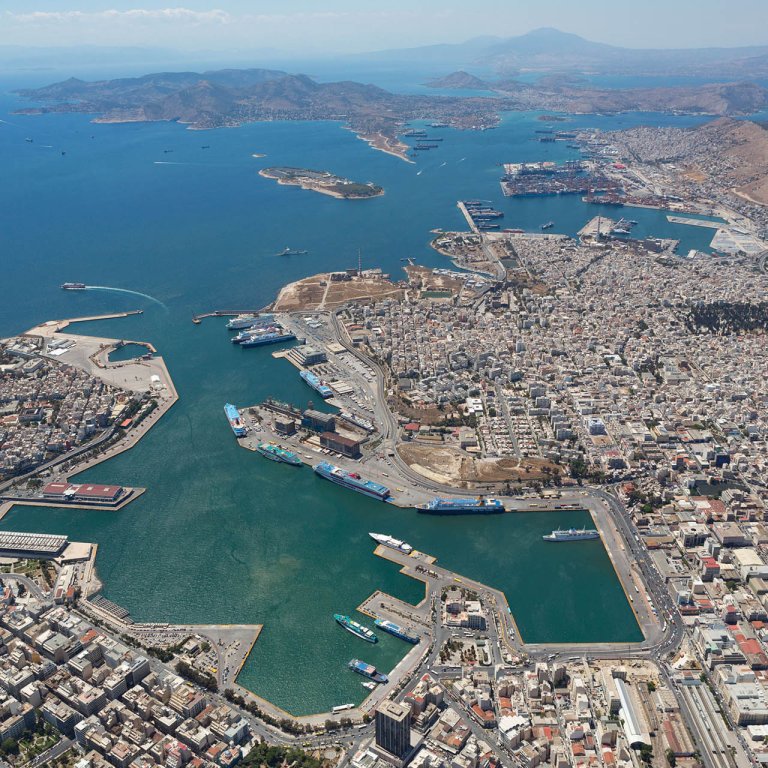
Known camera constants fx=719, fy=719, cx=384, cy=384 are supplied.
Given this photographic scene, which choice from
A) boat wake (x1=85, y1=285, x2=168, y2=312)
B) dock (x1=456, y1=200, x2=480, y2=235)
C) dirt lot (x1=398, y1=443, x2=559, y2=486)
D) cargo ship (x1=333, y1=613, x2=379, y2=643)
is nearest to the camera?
cargo ship (x1=333, y1=613, x2=379, y2=643)

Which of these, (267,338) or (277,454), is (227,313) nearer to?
(267,338)

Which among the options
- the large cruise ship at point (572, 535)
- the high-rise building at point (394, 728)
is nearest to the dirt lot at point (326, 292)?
the large cruise ship at point (572, 535)

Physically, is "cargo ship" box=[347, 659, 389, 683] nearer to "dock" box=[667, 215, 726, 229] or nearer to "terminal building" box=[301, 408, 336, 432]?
"terminal building" box=[301, 408, 336, 432]

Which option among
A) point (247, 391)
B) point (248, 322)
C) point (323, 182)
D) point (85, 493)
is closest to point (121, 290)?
point (248, 322)

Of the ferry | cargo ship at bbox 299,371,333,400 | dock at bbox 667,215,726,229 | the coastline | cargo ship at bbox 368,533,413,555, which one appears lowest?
cargo ship at bbox 368,533,413,555

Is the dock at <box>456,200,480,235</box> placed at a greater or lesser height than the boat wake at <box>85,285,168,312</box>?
greater

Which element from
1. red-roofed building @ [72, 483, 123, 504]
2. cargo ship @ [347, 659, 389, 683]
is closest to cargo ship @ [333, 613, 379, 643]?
cargo ship @ [347, 659, 389, 683]

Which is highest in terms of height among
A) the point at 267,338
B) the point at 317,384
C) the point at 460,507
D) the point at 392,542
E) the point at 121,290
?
the point at 121,290
